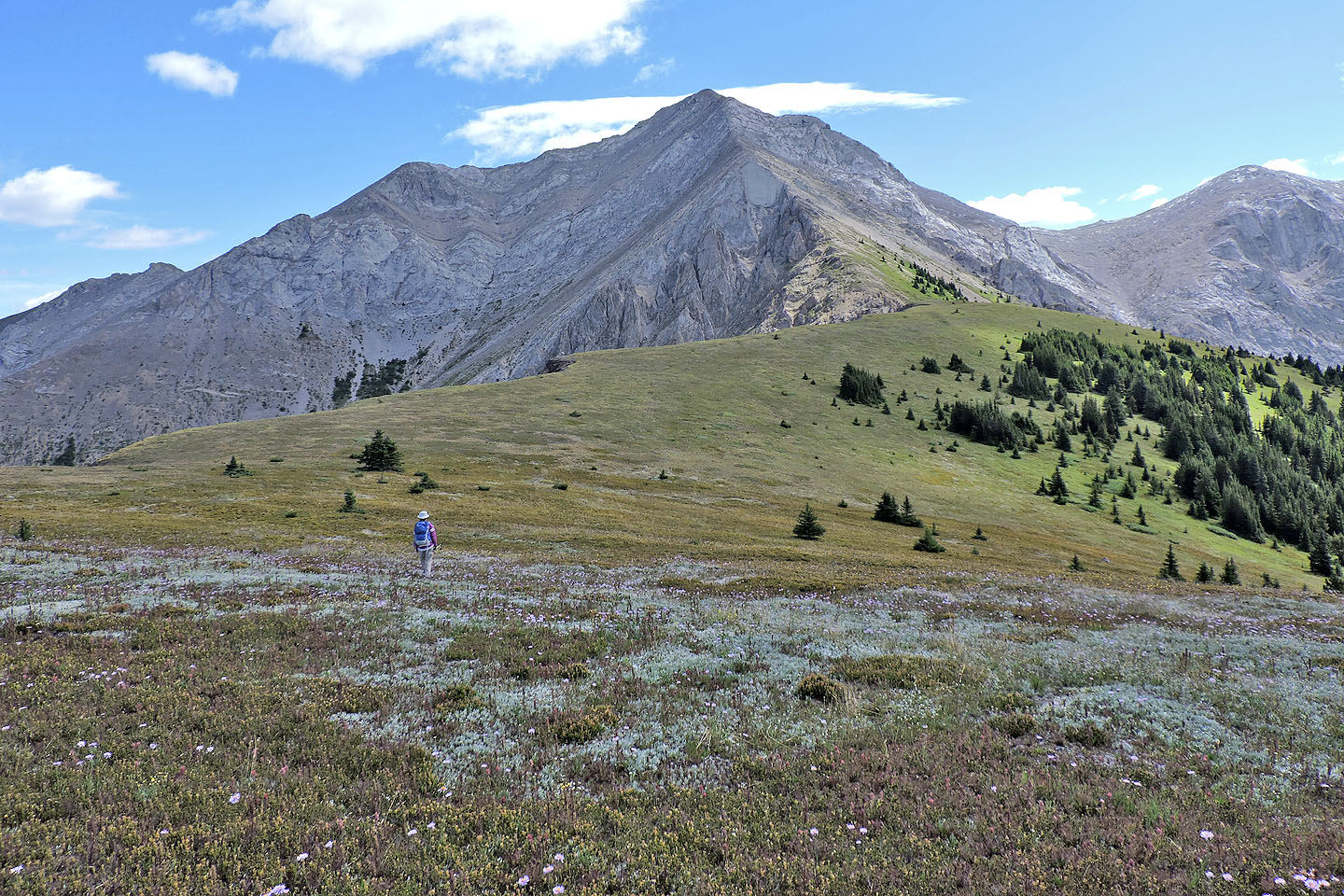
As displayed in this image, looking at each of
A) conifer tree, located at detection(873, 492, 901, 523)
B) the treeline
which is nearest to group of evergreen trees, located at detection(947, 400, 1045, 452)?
the treeline

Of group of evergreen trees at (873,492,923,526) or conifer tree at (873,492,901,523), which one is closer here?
group of evergreen trees at (873,492,923,526)

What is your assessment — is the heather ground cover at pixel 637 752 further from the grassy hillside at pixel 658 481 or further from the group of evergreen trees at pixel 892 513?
the group of evergreen trees at pixel 892 513

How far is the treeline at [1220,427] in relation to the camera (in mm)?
91562

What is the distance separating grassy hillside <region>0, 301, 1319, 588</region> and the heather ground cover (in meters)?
14.0

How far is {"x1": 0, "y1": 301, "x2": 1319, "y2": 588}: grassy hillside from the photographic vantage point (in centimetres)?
3622

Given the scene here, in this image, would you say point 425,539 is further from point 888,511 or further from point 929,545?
point 888,511

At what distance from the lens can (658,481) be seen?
2596 inches

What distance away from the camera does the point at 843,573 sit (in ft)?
97.2

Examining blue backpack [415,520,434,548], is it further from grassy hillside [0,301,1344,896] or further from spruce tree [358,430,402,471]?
spruce tree [358,430,402,471]

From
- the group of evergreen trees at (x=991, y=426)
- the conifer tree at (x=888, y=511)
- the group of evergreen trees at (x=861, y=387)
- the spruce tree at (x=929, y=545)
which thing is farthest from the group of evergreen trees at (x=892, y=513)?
the group of evergreen trees at (x=861, y=387)

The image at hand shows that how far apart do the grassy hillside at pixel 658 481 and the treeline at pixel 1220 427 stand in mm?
5915

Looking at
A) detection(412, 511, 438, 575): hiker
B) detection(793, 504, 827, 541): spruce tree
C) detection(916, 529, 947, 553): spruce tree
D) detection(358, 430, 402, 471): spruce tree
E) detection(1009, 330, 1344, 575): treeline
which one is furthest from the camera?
detection(1009, 330, 1344, 575): treeline

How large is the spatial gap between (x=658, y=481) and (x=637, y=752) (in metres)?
56.7

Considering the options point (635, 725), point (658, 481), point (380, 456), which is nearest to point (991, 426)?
point (658, 481)
